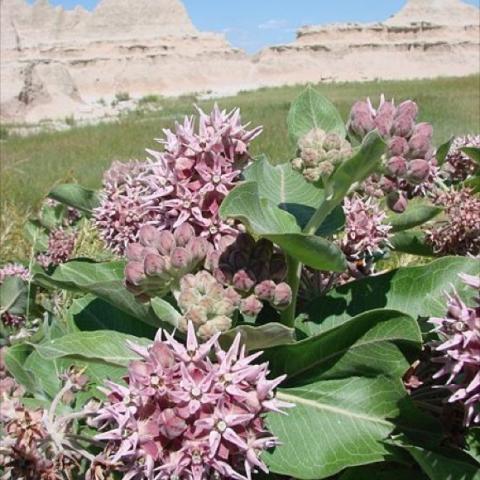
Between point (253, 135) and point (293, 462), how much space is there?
1.88 feet

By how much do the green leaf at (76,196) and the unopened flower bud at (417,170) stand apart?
1.08 metres

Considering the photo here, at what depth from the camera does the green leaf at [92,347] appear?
1.24 metres

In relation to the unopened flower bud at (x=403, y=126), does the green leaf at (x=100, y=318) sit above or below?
below

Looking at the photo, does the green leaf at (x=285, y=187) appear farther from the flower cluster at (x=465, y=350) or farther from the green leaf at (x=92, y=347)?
the flower cluster at (x=465, y=350)

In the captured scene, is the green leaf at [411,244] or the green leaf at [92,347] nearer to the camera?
the green leaf at [92,347]

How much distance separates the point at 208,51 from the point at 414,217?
62.4m

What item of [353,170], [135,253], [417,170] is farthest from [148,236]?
[417,170]

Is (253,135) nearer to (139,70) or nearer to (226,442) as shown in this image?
(226,442)

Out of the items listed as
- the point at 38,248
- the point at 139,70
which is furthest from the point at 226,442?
the point at 139,70

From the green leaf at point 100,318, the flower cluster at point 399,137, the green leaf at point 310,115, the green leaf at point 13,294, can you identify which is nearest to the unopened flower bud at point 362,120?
the flower cluster at point 399,137

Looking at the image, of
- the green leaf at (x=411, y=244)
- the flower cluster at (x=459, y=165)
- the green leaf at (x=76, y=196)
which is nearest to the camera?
the green leaf at (x=411, y=244)

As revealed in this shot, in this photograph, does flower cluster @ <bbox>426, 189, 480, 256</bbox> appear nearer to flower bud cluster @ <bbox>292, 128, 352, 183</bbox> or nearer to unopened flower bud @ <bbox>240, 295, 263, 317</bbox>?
flower bud cluster @ <bbox>292, 128, 352, 183</bbox>

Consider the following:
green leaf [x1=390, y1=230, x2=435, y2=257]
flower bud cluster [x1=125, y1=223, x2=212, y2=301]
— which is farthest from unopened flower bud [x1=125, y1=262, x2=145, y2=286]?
green leaf [x1=390, y1=230, x2=435, y2=257]

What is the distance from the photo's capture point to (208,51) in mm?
61781
